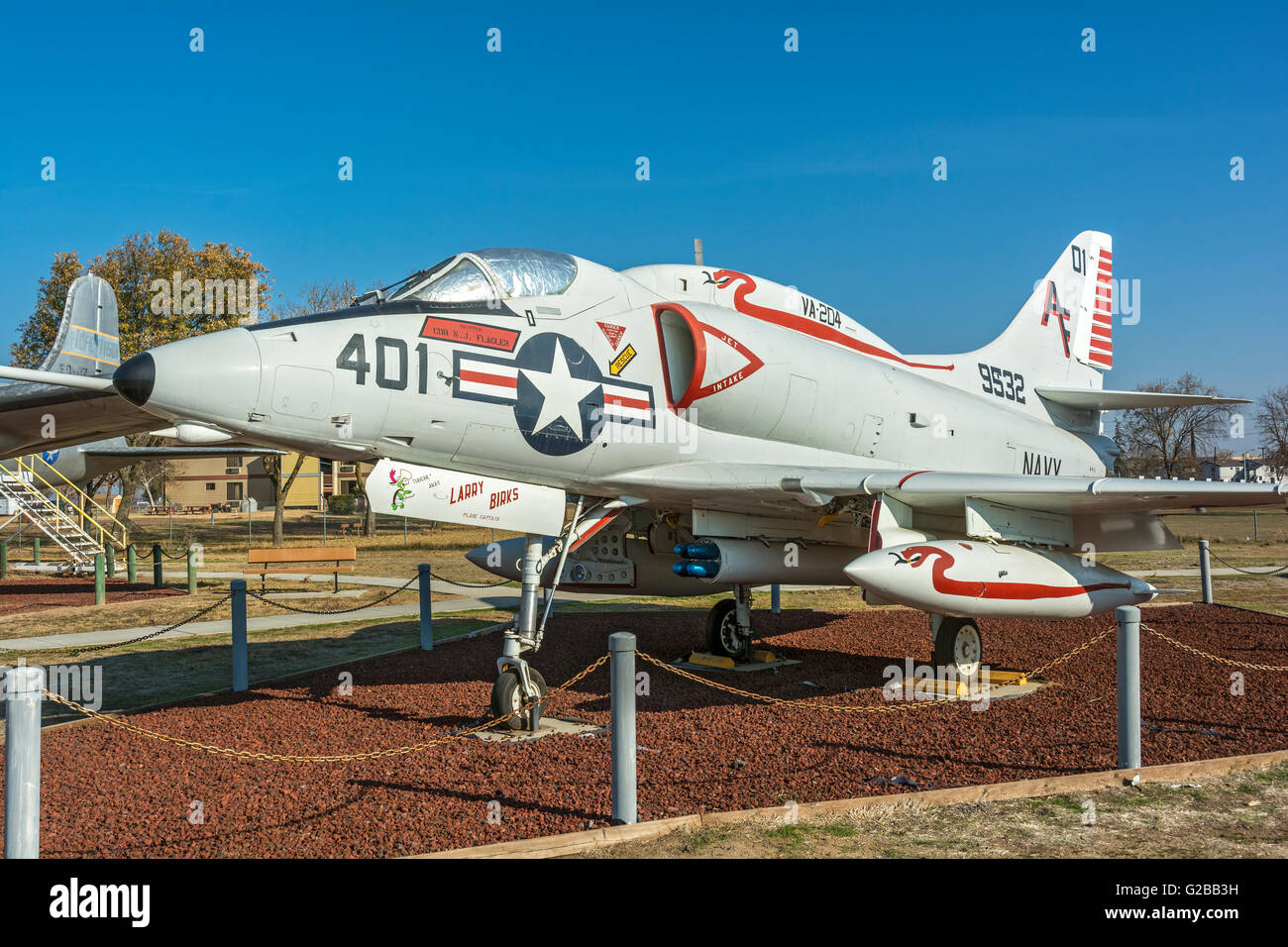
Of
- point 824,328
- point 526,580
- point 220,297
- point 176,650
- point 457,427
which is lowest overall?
point 176,650

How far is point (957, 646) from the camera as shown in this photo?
9.79 meters

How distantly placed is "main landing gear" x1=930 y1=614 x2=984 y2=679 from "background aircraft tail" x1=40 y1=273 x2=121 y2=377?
16081mm

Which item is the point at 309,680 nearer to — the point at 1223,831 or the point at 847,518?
the point at 847,518

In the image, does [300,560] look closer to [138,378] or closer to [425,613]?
[425,613]

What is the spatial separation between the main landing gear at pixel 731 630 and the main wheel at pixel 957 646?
2.22 meters

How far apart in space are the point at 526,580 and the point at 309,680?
414cm

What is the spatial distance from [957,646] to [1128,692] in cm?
356

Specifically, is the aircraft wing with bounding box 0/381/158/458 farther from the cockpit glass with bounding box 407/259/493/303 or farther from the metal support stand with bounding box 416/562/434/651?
the cockpit glass with bounding box 407/259/493/303

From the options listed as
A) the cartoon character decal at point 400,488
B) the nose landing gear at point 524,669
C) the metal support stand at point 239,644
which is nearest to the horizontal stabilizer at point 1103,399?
the nose landing gear at point 524,669

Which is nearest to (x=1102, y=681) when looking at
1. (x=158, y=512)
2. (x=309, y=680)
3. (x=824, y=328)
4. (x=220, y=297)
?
(x=824, y=328)

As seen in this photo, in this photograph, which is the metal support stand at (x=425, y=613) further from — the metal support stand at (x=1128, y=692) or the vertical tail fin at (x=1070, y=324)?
the metal support stand at (x=1128, y=692)

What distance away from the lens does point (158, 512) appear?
7588 centimetres

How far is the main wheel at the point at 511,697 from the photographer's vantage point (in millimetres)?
7637

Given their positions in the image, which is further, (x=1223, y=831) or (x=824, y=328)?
(x=824, y=328)
